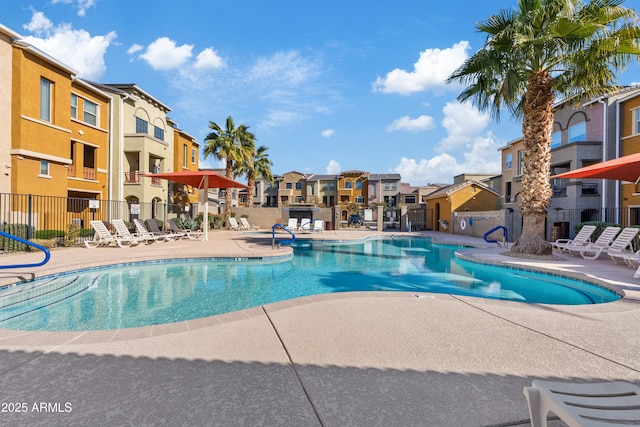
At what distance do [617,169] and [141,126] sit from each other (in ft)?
82.6

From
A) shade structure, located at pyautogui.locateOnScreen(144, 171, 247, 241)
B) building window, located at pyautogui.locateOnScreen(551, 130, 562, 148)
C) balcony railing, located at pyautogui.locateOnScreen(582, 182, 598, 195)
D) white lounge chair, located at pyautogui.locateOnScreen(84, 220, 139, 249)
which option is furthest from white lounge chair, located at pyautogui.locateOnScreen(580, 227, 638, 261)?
white lounge chair, located at pyautogui.locateOnScreen(84, 220, 139, 249)

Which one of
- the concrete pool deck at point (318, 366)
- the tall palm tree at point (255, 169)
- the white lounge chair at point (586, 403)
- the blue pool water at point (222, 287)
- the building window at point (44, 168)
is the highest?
the tall palm tree at point (255, 169)

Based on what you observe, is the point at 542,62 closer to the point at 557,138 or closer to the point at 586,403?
the point at 586,403

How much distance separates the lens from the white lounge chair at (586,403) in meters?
1.49

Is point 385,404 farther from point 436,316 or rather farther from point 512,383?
point 436,316

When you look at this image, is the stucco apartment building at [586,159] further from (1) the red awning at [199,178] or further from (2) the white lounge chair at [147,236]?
(2) the white lounge chair at [147,236]

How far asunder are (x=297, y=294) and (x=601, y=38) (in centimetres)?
1169

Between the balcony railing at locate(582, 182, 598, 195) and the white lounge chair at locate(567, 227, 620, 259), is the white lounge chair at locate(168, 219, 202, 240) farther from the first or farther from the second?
the balcony railing at locate(582, 182, 598, 195)

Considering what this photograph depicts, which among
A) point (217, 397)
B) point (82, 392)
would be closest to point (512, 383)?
Answer: point (217, 397)

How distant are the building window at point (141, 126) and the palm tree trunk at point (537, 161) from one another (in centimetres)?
2271

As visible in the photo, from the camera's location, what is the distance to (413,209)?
33500 mm

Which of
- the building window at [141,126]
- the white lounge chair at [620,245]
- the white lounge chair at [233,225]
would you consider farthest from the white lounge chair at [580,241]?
the building window at [141,126]

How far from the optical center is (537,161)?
10945 millimetres

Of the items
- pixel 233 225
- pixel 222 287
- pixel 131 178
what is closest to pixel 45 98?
pixel 131 178
